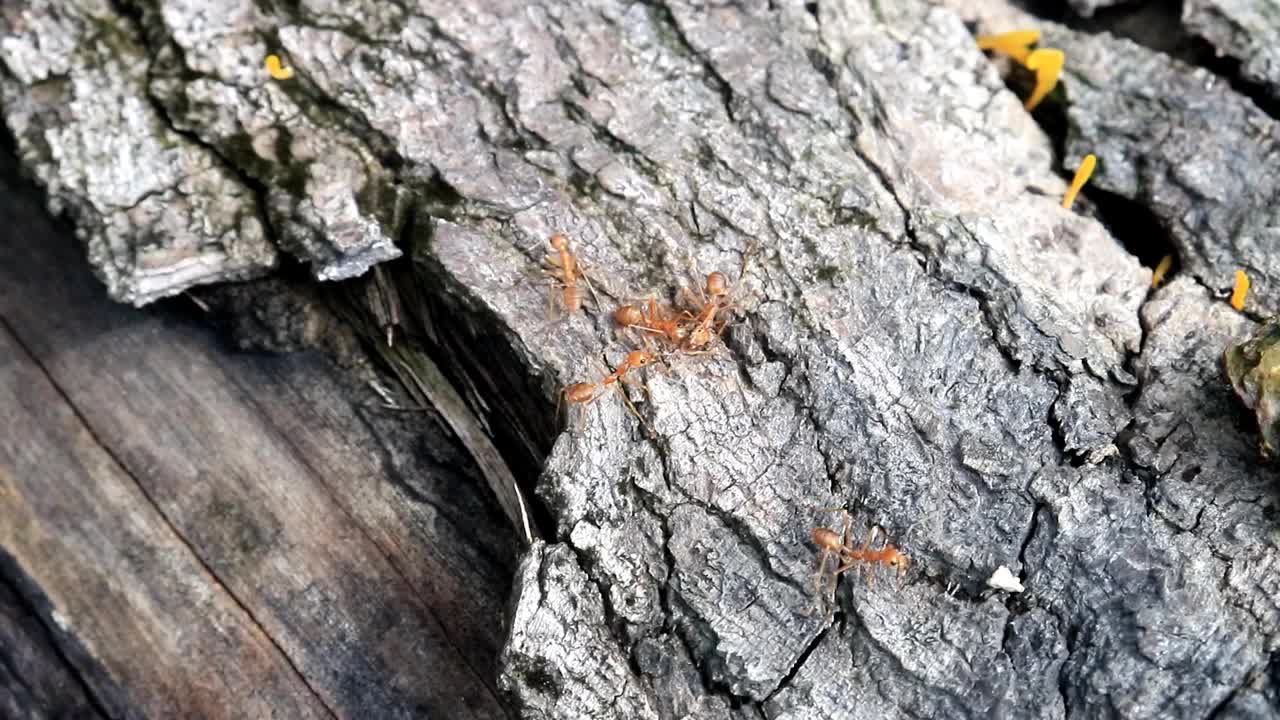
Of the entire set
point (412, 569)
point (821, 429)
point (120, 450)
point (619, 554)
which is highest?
point (821, 429)

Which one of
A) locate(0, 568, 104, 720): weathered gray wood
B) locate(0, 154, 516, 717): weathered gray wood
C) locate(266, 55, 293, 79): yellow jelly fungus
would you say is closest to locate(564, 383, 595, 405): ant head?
locate(0, 154, 516, 717): weathered gray wood

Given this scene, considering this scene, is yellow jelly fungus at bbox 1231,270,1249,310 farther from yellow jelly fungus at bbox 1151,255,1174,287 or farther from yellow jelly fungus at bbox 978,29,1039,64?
yellow jelly fungus at bbox 978,29,1039,64

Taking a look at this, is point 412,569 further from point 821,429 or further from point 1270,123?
point 1270,123

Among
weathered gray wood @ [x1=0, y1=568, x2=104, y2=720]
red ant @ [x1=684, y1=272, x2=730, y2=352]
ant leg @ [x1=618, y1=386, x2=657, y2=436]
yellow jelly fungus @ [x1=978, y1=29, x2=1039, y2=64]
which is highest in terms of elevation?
yellow jelly fungus @ [x1=978, y1=29, x2=1039, y2=64]

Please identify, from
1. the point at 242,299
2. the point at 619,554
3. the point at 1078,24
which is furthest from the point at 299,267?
the point at 1078,24

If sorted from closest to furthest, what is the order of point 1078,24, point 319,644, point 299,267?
point 319,644
point 299,267
point 1078,24

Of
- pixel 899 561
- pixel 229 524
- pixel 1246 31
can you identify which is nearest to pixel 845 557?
pixel 899 561
